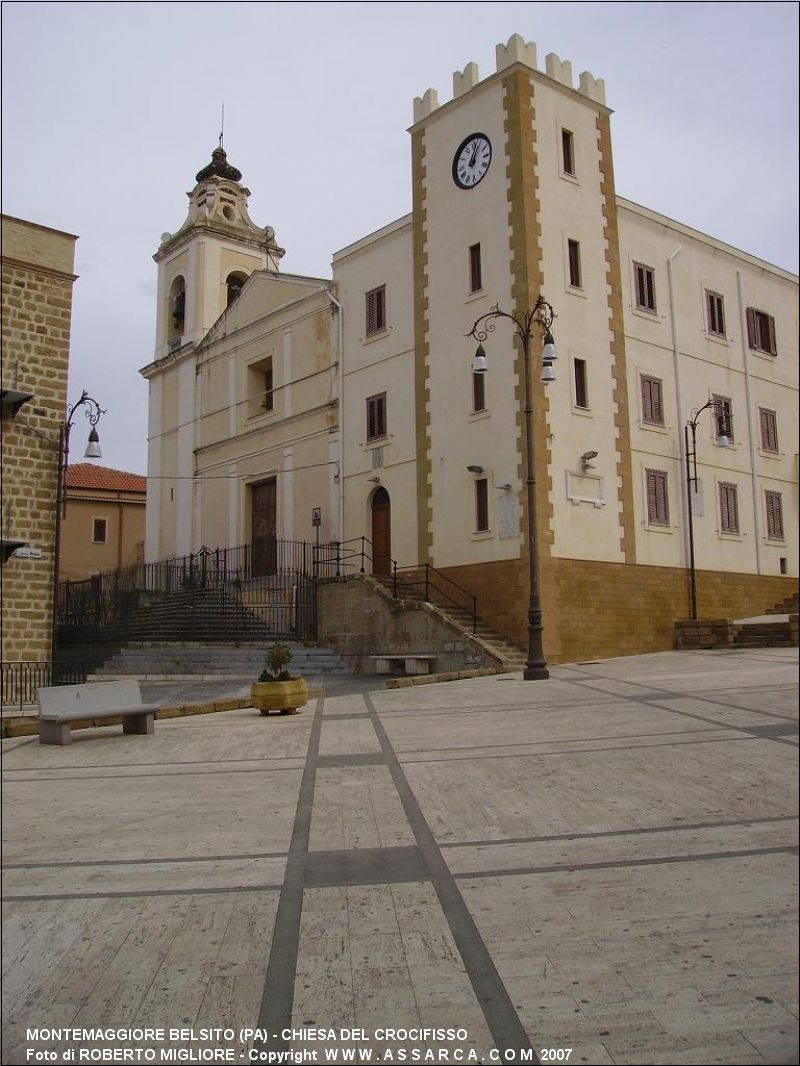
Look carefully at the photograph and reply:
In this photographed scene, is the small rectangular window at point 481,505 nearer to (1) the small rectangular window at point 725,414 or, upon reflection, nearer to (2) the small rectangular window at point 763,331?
(1) the small rectangular window at point 725,414

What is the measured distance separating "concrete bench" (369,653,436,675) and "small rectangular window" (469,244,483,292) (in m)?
9.04

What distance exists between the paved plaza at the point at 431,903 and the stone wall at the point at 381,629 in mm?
10590

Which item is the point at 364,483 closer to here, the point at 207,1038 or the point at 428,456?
the point at 428,456

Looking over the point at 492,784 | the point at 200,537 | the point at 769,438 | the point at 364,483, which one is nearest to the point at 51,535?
the point at 364,483

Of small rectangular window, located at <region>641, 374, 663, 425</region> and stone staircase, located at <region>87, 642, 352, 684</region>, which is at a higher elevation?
small rectangular window, located at <region>641, 374, 663, 425</region>

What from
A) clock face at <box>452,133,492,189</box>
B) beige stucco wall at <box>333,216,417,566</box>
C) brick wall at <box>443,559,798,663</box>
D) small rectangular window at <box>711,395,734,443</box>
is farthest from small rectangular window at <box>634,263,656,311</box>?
small rectangular window at <box>711,395,734,443</box>

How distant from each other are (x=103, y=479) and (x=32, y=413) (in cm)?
2360

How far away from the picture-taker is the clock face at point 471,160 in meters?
22.2

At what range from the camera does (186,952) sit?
3.58 metres

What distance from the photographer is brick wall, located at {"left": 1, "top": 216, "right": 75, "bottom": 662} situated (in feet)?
62.8

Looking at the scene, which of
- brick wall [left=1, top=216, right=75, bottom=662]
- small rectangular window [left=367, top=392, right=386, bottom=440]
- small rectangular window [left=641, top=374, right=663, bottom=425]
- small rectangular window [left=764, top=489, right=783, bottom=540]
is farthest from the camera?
small rectangular window [left=367, top=392, right=386, bottom=440]

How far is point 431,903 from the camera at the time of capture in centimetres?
405

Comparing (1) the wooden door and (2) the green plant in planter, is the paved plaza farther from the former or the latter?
(1) the wooden door

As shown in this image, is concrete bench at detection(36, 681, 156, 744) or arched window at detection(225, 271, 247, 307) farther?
arched window at detection(225, 271, 247, 307)
